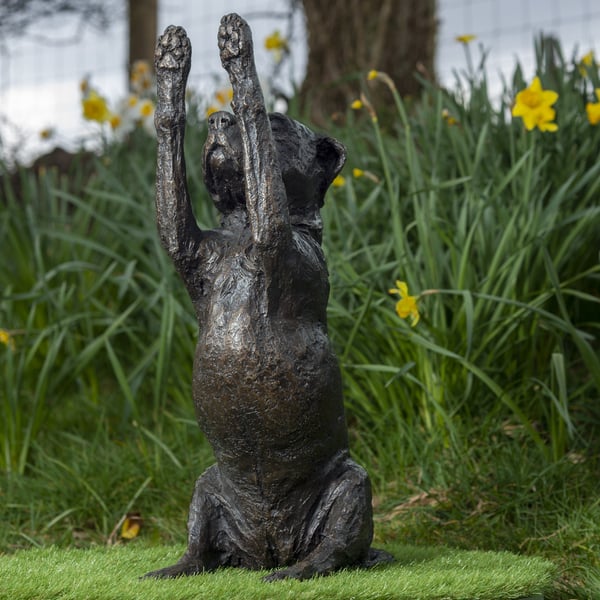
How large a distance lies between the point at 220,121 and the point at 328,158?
1.01 feet

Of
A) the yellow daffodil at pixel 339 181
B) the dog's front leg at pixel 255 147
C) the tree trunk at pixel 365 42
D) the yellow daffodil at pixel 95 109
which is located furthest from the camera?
the tree trunk at pixel 365 42

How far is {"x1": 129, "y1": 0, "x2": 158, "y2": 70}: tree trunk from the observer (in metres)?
9.09

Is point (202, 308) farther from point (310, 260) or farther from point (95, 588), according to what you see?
point (95, 588)

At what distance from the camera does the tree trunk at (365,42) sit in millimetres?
5887

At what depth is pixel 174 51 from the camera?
2453 mm

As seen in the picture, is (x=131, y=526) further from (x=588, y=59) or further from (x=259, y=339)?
(x=588, y=59)

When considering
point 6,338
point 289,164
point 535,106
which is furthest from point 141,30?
point 289,164

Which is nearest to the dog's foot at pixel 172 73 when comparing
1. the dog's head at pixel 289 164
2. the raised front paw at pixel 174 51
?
the raised front paw at pixel 174 51

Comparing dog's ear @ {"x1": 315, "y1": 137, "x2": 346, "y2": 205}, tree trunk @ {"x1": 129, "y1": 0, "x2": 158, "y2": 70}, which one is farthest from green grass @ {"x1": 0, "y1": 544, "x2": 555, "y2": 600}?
tree trunk @ {"x1": 129, "y1": 0, "x2": 158, "y2": 70}

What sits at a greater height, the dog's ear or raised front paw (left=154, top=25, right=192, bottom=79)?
raised front paw (left=154, top=25, right=192, bottom=79)

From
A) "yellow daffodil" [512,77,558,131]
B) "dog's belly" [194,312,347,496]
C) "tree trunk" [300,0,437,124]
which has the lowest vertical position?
"dog's belly" [194,312,347,496]

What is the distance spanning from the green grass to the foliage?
1.38ft

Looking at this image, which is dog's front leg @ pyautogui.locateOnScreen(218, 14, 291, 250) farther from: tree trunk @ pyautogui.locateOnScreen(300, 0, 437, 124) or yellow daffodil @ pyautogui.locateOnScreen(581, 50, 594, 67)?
tree trunk @ pyautogui.locateOnScreen(300, 0, 437, 124)

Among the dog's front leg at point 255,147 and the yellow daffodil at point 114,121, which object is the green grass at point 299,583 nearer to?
the dog's front leg at point 255,147
